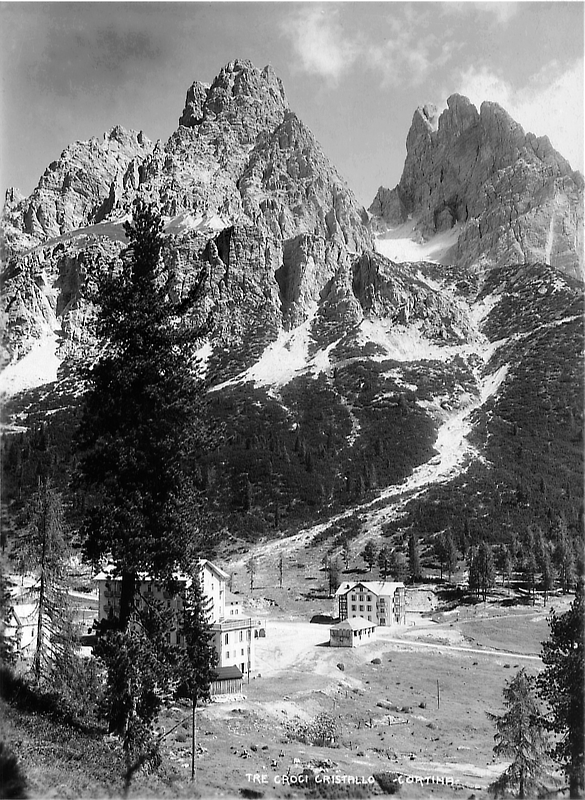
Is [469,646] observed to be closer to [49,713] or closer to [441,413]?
[49,713]

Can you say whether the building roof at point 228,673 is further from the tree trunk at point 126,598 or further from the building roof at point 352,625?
the tree trunk at point 126,598

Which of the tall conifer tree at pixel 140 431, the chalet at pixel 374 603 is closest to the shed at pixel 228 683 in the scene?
the tall conifer tree at pixel 140 431

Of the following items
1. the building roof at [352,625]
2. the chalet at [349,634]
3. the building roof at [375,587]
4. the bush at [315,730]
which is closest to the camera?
the bush at [315,730]

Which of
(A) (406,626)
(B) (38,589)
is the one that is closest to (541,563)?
(A) (406,626)

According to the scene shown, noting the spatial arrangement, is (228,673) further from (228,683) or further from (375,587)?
(375,587)

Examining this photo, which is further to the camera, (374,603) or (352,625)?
(374,603)

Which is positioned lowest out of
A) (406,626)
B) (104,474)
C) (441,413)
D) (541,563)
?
(406,626)

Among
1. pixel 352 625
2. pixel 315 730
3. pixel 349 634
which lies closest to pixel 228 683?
pixel 315 730
